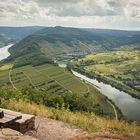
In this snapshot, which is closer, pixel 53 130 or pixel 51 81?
pixel 53 130

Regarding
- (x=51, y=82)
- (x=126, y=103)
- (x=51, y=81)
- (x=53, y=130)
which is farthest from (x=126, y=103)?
(x=53, y=130)

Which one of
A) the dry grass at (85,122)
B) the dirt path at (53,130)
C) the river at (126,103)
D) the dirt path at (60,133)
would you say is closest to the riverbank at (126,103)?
the river at (126,103)

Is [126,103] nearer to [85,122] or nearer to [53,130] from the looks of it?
[85,122]

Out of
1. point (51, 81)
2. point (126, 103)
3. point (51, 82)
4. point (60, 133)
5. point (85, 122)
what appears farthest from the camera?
point (51, 81)

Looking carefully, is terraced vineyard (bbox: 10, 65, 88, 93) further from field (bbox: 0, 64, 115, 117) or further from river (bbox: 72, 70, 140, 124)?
river (bbox: 72, 70, 140, 124)

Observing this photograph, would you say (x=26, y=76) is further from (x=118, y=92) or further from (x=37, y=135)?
(x=37, y=135)

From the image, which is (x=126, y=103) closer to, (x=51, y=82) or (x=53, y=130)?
(x=51, y=82)

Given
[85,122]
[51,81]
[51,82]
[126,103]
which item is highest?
[85,122]

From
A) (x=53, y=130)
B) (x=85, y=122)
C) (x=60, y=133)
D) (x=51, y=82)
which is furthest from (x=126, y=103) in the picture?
(x=60, y=133)

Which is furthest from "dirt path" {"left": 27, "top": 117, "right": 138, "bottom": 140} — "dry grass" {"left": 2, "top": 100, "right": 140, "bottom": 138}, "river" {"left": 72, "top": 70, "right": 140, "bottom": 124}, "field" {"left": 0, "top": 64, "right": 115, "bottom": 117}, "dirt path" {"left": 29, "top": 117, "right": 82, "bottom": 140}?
"field" {"left": 0, "top": 64, "right": 115, "bottom": 117}

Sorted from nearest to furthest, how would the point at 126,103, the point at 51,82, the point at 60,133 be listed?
1. the point at 60,133
2. the point at 126,103
3. the point at 51,82

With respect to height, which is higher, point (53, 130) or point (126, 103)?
point (53, 130)

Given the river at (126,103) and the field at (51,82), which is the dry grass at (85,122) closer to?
the river at (126,103)
